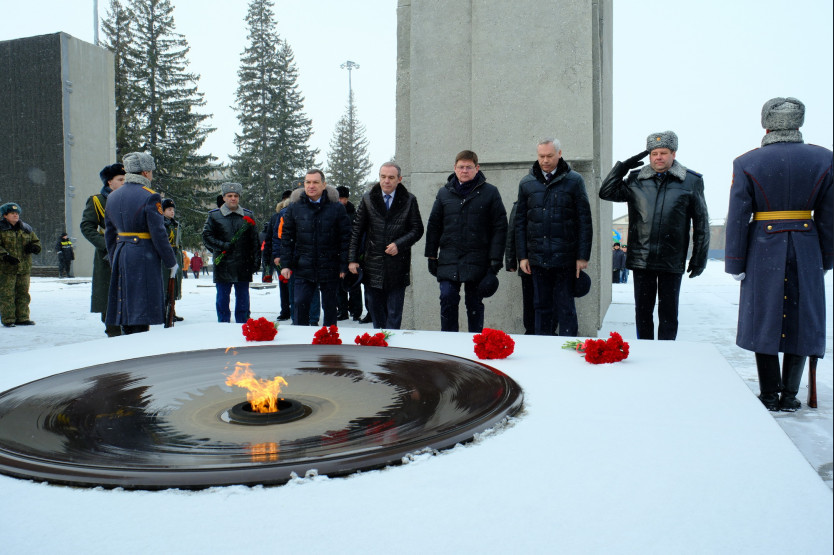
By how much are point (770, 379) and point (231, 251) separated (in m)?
5.80

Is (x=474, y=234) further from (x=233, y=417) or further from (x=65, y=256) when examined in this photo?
(x=65, y=256)

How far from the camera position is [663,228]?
16.1ft

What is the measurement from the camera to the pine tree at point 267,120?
120 feet

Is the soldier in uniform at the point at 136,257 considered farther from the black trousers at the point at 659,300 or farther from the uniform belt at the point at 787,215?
the uniform belt at the point at 787,215

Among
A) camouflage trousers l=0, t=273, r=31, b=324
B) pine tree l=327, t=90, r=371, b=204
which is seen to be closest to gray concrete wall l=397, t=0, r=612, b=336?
camouflage trousers l=0, t=273, r=31, b=324

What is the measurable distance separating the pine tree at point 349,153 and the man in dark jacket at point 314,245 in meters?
44.9

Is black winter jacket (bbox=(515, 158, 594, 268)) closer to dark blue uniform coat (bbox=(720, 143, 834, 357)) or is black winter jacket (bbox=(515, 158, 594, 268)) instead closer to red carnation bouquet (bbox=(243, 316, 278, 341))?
dark blue uniform coat (bbox=(720, 143, 834, 357))

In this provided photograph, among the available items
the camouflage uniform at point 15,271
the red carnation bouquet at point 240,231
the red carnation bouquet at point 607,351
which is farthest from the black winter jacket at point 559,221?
the camouflage uniform at point 15,271

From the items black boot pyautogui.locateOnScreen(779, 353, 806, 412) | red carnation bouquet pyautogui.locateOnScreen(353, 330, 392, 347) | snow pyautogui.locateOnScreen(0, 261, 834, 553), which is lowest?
black boot pyautogui.locateOnScreen(779, 353, 806, 412)

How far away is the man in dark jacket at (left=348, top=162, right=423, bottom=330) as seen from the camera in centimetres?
559

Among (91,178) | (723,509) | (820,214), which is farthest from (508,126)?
(91,178)

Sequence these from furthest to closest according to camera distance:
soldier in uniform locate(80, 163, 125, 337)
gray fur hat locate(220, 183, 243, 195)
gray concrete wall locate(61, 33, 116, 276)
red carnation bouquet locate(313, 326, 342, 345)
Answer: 1. gray concrete wall locate(61, 33, 116, 276)
2. gray fur hat locate(220, 183, 243, 195)
3. soldier in uniform locate(80, 163, 125, 337)
4. red carnation bouquet locate(313, 326, 342, 345)

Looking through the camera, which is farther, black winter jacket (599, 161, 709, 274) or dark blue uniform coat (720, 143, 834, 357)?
black winter jacket (599, 161, 709, 274)

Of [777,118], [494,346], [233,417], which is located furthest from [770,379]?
[233,417]
